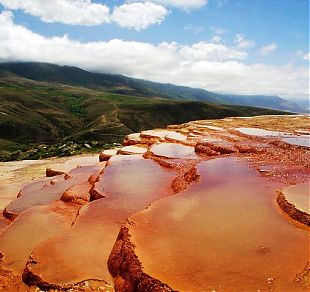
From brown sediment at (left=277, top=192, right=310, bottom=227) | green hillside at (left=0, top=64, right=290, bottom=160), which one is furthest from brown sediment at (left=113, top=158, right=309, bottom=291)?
green hillside at (left=0, top=64, right=290, bottom=160)

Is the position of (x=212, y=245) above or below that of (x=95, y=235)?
above

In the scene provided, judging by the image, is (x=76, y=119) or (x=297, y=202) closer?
(x=297, y=202)

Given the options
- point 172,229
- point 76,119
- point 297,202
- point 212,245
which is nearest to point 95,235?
point 172,229

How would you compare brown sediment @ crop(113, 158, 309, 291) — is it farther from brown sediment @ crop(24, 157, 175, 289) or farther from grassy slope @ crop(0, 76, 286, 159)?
grassy slope @ crop(0, 76, 286, 159)

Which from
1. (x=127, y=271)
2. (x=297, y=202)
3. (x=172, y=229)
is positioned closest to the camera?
(x=127, y=271)

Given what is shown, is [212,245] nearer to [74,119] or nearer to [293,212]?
[293,212]

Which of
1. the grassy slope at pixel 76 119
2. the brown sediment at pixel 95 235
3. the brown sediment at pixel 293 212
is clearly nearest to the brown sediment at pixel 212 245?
the brown sediment at pixel 293 212

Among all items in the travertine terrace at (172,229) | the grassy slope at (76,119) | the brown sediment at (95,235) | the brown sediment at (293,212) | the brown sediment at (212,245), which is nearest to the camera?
the brown sediment at (212,245)

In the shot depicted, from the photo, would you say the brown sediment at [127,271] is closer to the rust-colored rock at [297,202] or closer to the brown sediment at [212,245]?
the brown sediment at [212,245]

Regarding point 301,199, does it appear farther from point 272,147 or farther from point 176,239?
point 272,147
